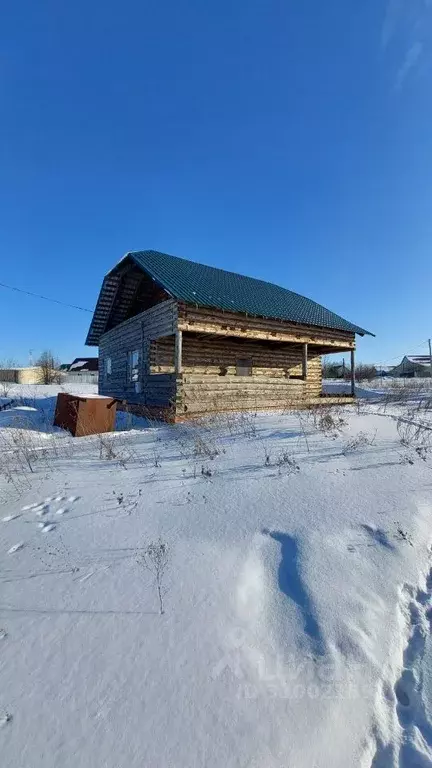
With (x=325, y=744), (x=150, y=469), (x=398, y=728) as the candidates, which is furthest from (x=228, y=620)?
(x=150, y=469)

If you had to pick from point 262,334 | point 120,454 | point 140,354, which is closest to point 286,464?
point 120,454

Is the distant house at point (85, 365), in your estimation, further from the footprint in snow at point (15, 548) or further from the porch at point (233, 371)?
the footprint in snow at point (15, 548)

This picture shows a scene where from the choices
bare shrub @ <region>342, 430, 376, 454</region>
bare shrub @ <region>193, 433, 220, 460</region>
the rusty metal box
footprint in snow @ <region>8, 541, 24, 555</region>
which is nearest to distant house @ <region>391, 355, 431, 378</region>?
bare shrub @ <region>342, 430, 376, 454</region>

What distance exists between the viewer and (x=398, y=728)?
6.45 ft

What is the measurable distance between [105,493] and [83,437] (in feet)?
16.0

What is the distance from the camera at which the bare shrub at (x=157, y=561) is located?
116 inches

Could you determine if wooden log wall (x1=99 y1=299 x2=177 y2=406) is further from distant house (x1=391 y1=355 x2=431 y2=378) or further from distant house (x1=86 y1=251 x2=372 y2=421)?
distant house (x1=391 y1=355 x2=431 y2=378)

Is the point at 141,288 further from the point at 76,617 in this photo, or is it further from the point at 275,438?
the point at 76,617

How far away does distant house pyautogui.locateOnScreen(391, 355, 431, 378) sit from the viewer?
65100mm

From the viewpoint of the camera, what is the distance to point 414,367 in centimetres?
6744

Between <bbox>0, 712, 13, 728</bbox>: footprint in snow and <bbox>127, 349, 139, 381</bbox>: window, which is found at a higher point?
<bbox>127, 349, 139, 381</bbox>: window

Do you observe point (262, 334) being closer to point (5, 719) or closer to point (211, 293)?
point (211, 293)

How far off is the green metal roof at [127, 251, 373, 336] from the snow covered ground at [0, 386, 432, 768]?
8.02m

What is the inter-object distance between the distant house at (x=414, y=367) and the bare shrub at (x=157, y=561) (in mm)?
71088
